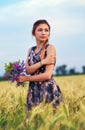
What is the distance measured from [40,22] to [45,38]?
0.13 m

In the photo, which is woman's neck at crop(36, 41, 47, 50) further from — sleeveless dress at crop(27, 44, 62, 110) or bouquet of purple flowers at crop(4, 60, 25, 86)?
bouquet of purple flowers at crop(4, 60, 25, 86)

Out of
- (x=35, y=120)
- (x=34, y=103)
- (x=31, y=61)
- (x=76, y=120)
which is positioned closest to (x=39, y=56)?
(x=31, y=61)

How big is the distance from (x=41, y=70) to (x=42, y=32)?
28 cm

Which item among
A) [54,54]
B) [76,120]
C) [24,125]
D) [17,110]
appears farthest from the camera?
[54,54]

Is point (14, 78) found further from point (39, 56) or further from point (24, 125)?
point (24, 125)

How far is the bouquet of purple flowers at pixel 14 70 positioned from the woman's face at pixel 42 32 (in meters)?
0.23

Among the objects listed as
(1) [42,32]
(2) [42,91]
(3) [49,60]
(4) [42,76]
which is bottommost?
(2) [42,91]

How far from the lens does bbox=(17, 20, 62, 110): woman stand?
9.81ft

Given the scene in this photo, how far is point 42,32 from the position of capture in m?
3.07

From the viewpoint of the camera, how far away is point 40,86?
310 cm

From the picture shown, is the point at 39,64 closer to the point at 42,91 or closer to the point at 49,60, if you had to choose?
the point at 49,60

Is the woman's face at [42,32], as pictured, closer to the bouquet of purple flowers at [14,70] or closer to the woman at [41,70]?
the woman at [41,70]

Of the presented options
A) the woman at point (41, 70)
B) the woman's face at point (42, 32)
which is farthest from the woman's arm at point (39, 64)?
the woman's face at point (42, 32)

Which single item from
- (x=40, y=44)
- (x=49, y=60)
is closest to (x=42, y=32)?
(x=40, y=44)
